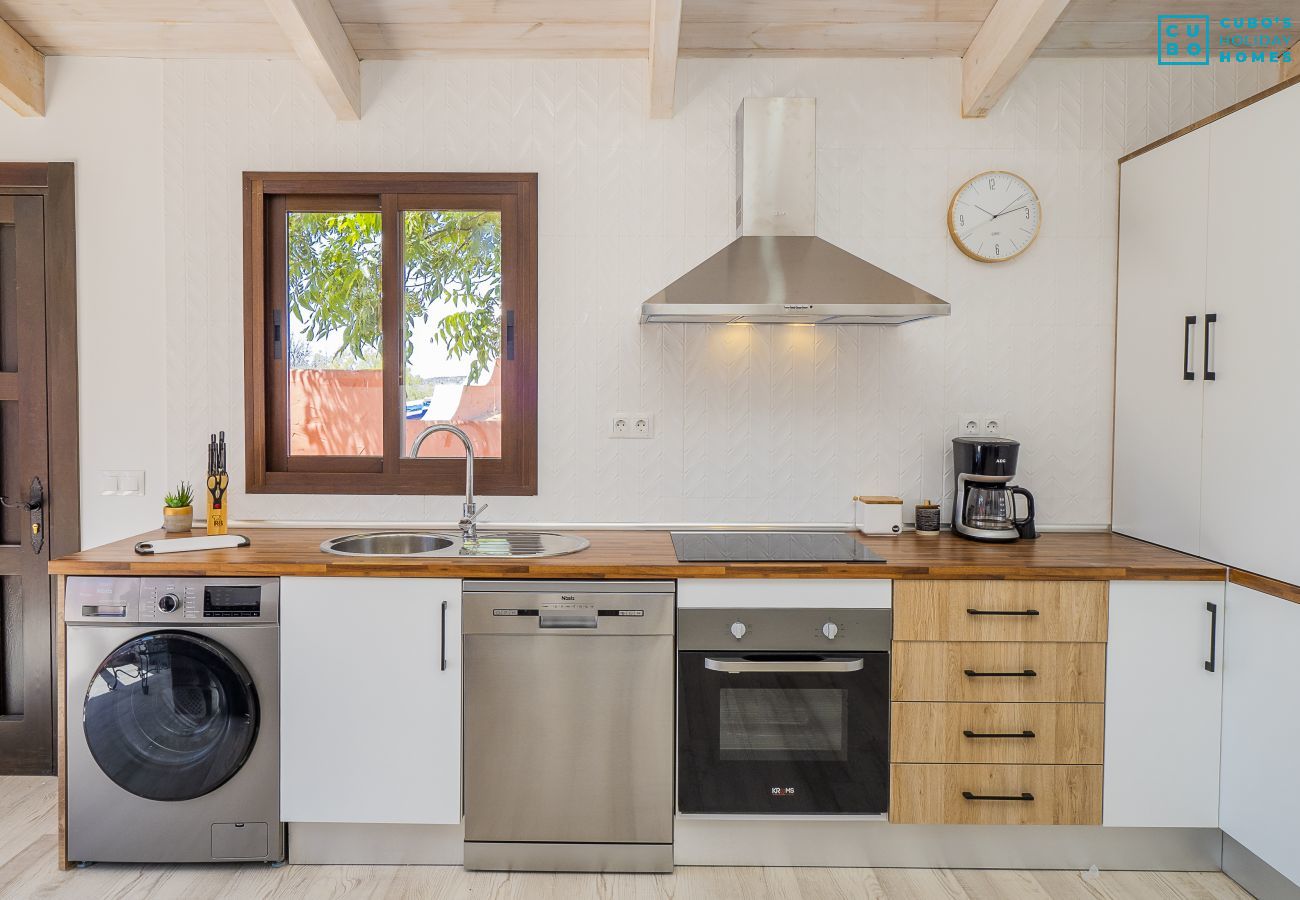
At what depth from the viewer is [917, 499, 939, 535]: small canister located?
2887mm

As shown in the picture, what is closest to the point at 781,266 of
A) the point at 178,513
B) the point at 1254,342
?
the point at 1254,342

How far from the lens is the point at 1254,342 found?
2.26 meters

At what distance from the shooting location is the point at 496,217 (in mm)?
3037

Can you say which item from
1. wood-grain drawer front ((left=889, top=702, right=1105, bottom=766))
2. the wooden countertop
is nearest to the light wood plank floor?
wood-grain drawer front ((left=889, top=702, right=1105, bottom=766))

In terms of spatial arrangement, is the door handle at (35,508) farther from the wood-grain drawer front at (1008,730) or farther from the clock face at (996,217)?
the clock face at (996,217)

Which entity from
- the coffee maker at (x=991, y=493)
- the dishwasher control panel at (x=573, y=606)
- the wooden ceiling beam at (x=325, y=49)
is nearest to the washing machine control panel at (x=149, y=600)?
the dishwasher control panel at (x=573, y=606)

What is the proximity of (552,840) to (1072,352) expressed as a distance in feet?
7.62

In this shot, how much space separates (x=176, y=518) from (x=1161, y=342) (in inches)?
126

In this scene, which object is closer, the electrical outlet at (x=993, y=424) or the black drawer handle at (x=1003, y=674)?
the black drawer handle at (x=1003, y=674)

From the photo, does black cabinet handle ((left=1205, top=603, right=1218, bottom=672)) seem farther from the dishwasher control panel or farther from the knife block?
the knife block

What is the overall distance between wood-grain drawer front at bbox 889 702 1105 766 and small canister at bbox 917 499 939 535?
0.67 m

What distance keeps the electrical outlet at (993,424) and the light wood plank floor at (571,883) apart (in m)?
1.38

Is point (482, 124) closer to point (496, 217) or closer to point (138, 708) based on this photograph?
point (496, 217)

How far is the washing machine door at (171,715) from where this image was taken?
2.34 meters
